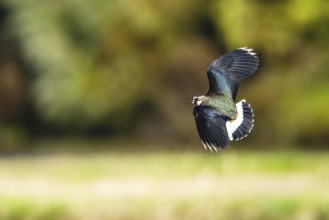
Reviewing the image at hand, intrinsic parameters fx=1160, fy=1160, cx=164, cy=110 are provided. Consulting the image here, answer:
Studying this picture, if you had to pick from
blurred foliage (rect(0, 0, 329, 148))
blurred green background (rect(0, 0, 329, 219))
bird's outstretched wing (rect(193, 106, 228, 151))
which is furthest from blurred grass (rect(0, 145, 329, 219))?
bird's outstretched wing (rect(193, 106, 228, 151))

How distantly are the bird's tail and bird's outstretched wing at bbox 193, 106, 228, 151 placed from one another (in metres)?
0.03

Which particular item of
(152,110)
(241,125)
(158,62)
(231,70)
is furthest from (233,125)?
(152,110)

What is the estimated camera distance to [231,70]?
14.4 feet

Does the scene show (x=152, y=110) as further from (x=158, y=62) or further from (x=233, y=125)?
(x=233, y=125)

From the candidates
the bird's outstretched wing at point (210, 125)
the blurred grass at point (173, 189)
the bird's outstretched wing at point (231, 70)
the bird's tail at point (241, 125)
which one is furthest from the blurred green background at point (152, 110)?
the bird's outstretched wing at point (210, 125)

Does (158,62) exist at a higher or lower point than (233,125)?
higher

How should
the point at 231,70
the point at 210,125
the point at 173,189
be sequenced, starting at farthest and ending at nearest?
1. the point at 173,189
2. the point at 231,70
3. the point at 210,125

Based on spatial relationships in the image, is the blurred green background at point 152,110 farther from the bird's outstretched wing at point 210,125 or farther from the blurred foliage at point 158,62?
the bird's outstretched wing at point 210,125

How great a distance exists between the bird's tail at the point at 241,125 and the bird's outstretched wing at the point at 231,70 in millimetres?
80

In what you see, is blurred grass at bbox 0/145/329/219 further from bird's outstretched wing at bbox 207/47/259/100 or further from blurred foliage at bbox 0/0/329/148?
bird's outstretched wing at bbox 207/47/259/100

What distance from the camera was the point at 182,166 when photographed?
15.3 metres

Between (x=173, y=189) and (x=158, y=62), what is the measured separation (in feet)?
30.7

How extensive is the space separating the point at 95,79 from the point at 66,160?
553 cm

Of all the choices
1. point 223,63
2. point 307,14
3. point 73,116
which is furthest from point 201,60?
point 223,63
